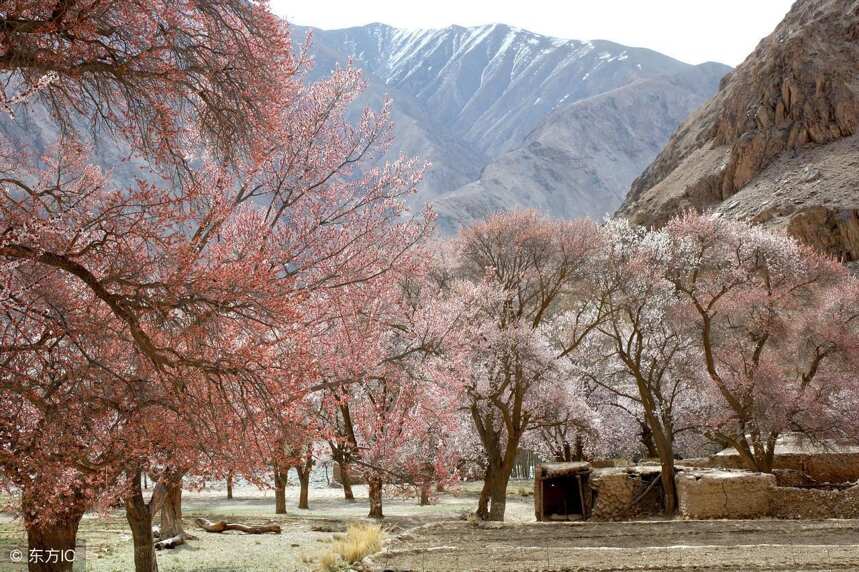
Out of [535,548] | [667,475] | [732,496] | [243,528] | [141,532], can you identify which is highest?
[141,532]

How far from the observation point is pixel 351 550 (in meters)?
14.1

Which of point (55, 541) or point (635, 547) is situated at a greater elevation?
point (55, 541)

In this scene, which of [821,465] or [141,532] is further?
[821,465]

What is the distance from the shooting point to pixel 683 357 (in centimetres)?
2486

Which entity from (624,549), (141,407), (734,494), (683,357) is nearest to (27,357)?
(141,407)

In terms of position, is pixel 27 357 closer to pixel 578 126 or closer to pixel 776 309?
pixel 776 309

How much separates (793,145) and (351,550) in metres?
61.9

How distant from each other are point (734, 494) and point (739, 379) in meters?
6.62

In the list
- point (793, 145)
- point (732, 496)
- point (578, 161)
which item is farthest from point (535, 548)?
point (578, 161)

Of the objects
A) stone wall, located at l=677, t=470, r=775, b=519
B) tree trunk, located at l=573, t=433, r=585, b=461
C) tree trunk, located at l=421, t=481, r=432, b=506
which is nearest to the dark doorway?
tree trunk, located at l=421, t=481, r=432, b=506

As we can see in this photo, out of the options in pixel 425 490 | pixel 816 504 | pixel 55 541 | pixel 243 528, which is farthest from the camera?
pixel 243 528

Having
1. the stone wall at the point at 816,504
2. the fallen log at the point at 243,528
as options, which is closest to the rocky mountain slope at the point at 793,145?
the stone wall at the point at 816,504

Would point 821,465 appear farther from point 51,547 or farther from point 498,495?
point 51,547

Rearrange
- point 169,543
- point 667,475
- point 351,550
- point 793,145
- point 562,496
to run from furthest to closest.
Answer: point 793,145, point 562,496, point 667,475, point 169,543, point 351,550
